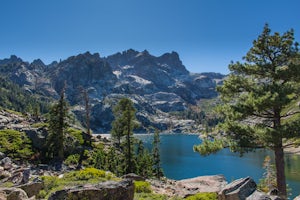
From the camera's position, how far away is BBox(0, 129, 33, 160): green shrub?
47966 mm

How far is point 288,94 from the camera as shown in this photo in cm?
1783

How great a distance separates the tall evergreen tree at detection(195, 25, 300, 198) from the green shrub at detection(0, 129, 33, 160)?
3948cm

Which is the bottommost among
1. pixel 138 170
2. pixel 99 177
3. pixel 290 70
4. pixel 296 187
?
pixel 296 187

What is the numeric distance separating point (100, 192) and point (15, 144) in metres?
43.4

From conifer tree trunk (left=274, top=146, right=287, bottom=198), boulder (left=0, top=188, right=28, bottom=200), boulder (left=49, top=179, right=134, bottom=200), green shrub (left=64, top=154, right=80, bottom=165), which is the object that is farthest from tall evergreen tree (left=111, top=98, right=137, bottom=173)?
boulder (left=49, top=179, right=134, bottom=200)

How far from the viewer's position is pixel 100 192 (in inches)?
521

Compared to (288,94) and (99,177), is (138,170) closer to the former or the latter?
(99,177)

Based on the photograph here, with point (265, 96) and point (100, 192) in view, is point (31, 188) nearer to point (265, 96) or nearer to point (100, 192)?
point (100, 192)

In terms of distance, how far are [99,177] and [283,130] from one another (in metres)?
15.5

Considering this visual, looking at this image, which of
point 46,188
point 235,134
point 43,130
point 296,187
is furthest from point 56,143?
point 296,187

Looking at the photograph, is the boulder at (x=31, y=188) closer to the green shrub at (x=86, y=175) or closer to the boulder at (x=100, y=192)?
the green shrub at (x=86, y=175)

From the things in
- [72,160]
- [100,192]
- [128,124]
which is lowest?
[72,160]

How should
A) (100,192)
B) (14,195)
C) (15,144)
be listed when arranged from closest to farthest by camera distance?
(100,192) → (14,195) → (15,144)

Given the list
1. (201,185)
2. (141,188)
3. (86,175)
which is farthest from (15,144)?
(201,185)
